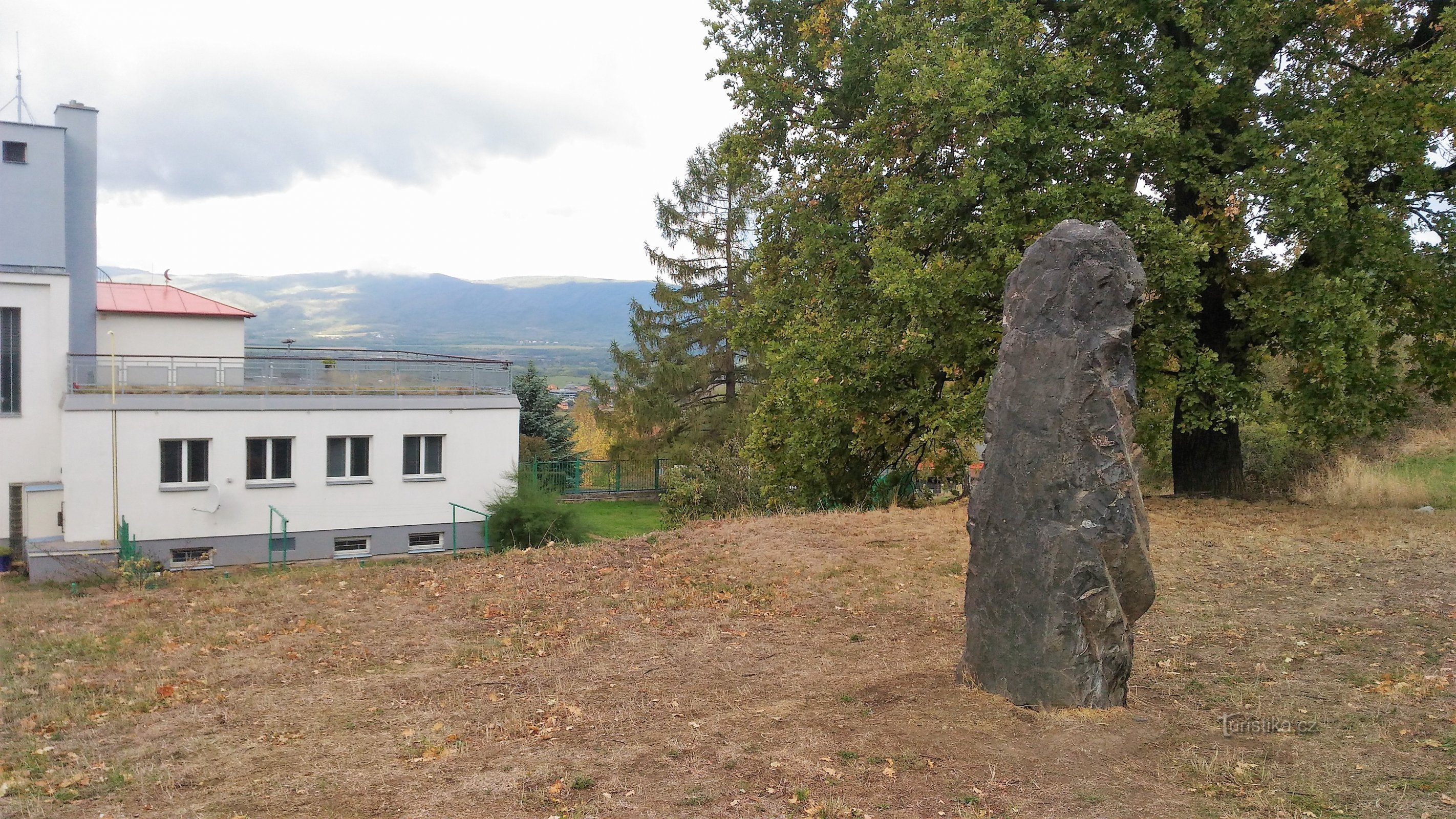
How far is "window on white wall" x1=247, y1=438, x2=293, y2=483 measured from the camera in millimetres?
23516

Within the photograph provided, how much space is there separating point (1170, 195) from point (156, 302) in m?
26.3

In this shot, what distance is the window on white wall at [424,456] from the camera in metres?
25.6

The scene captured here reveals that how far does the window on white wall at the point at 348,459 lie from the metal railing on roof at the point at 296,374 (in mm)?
1325

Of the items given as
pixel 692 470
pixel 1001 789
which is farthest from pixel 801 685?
pixel 692 470

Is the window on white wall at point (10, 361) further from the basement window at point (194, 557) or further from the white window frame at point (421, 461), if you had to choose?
the white window frame at point (421, 461)

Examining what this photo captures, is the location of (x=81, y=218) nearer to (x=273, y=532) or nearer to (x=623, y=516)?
(x=273, y=532)

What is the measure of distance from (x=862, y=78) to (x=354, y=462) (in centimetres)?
1689

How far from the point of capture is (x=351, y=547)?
2517 centimetres

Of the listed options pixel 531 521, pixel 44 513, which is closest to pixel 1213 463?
pixel 531 521

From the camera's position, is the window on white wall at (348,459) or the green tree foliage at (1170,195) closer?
the green tree foliage at (1170,195)

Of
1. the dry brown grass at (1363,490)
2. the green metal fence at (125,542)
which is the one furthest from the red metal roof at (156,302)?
the dry brown grass at (1363,490)

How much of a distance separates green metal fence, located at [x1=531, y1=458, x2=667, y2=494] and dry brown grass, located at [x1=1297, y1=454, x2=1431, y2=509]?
25.4 meters

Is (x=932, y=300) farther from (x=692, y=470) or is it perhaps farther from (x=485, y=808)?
(x=692, y=470)

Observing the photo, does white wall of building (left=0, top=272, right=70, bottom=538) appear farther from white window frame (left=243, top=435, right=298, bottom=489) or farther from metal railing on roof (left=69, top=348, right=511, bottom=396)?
white window frame (left=243, top=435, right=298, bottom=489)
